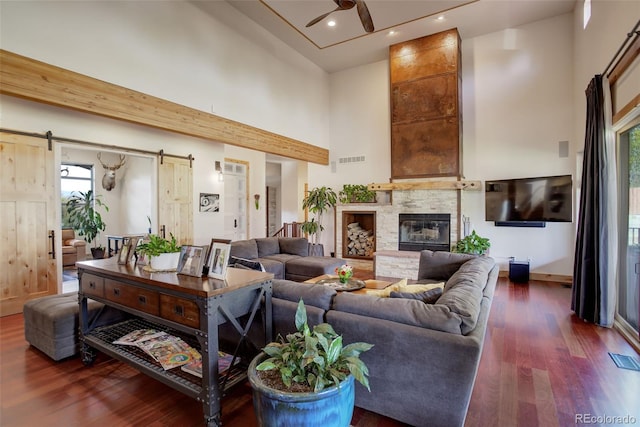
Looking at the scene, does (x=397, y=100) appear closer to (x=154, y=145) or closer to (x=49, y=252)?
(x=154, y=145)

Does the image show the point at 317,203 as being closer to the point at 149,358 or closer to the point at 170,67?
the point at 170,67

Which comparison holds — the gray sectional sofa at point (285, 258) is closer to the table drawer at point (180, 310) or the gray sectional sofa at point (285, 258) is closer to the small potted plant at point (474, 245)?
the small potted plant at point (474, 245)

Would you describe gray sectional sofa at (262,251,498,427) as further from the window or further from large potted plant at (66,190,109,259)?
the window

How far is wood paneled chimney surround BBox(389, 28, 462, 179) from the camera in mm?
6418

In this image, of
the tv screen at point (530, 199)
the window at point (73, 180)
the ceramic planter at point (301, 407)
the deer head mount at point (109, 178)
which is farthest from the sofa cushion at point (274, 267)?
the window at point (73, 180)

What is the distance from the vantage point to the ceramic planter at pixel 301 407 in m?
1.34

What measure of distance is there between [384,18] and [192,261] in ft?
19.1

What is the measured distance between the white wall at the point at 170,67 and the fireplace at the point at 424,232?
10.2 ft

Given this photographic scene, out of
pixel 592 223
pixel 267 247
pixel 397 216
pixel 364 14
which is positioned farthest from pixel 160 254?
pixel 397 216

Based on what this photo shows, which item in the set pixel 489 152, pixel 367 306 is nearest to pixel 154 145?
pixel 367 306

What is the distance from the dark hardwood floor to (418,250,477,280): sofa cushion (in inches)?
33.5

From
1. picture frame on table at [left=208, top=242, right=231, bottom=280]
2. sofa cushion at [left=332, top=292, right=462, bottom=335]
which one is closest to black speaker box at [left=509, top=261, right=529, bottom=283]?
sofa cushion at [left=332, top=292, right=462, bottom=335]

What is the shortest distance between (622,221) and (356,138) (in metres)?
5.58
